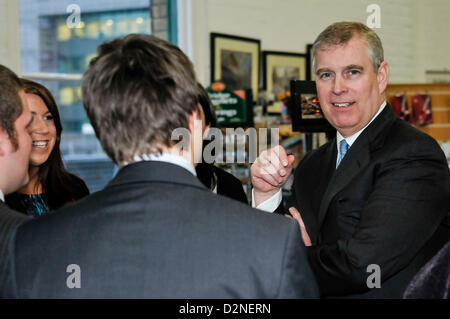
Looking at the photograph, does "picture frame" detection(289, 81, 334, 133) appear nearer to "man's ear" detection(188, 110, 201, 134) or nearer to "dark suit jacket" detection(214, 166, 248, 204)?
"dark suit jacket" detection(214, 166, 248, 204)

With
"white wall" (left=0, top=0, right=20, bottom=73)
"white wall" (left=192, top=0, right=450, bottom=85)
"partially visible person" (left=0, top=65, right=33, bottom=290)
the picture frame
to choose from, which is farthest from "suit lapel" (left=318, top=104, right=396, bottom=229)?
"white wall" (left=192, top=0, right=450, bottom=85)

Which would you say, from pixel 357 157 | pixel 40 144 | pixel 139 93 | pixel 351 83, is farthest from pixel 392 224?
pixel 40 144

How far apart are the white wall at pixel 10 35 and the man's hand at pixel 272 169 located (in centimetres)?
257

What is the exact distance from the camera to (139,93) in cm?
106

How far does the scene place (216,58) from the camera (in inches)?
188

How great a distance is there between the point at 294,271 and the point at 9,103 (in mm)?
834

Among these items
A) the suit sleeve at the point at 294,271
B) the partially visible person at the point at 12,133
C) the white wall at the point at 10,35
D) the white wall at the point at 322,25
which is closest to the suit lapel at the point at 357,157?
the suit sleeve at the point at 294,271

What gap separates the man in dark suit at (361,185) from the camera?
1612 millimetres

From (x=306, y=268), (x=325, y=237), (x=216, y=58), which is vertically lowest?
(x=325, y=237)

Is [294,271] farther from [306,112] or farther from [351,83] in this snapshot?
[306,112]

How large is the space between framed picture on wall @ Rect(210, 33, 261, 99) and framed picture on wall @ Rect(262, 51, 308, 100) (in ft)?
0.40

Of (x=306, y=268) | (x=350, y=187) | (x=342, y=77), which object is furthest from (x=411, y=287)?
(x=342, y=77)
